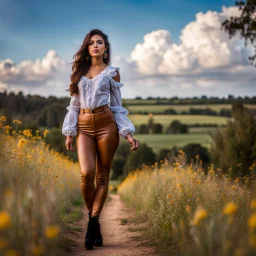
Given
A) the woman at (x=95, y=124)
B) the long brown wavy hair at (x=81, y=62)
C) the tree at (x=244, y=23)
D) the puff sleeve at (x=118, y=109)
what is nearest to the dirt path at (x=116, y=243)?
the woman at (x=95, y=124)

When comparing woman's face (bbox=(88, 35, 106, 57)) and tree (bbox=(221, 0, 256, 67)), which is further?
tree (bbox=(221, 0, 256, 67))

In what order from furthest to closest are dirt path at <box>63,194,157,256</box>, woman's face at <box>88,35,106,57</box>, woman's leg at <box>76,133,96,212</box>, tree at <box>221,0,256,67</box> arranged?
tree at <box>221,0,256,67</box> → woman's face at <box>88,35,106,57</box> → woman's leg at <box>76,133,96,212</box> → dirt path at <box>63,194,157,256</box>

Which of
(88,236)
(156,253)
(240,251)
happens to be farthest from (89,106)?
(240,251)

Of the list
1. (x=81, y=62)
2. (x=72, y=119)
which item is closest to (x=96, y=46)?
(x=81, y=62)

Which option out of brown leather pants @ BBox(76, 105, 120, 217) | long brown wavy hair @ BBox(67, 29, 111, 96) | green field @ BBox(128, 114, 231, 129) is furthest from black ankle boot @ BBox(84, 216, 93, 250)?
green field @ BBox(128, 114, 231, 129)

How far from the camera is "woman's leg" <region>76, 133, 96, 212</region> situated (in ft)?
15.4

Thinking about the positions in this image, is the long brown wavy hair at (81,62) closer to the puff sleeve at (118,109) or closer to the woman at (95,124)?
the woman at (95,124)

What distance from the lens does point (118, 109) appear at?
506cm

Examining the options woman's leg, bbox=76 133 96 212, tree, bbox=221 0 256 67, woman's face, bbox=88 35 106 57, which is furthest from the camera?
tree, bbox=221 0 256 67

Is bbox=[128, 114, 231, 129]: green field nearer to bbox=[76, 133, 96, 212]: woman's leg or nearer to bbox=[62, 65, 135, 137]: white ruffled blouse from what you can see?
bbox=[62, 65, 135, 137]: white ruffled blouse

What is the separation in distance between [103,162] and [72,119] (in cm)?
69

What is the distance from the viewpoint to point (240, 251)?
2113 mm

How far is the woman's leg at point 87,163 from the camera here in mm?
4684

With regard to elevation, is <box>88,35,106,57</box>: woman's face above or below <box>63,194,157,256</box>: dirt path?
above
